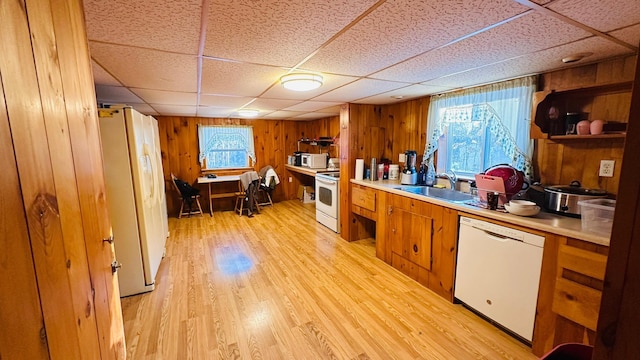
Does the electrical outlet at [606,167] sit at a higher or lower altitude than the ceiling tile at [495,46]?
lower

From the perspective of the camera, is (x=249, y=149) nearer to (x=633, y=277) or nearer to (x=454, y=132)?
(x=454, y=132)

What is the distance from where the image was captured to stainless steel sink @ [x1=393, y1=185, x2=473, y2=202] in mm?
2795

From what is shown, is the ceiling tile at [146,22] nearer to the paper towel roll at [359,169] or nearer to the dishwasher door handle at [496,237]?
the dishwasher door handle at [496,237]

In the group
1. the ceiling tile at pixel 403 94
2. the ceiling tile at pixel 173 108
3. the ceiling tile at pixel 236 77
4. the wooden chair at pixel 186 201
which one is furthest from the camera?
the wooden chair at pixel 186 201

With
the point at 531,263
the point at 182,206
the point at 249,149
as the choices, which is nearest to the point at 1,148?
the point at 531,263

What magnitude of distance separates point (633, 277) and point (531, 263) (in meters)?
1.60

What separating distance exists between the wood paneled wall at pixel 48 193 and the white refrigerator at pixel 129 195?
1504 mm

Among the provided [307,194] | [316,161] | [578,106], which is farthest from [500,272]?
[307,194]

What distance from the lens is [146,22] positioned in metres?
1.22

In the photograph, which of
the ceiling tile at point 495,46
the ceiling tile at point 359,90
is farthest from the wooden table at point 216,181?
the ceiling tile at point 495,46

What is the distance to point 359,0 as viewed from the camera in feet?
3.49

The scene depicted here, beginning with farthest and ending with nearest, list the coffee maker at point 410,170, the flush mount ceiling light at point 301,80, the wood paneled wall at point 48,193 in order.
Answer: the coffee maker at point 410,170 → the flush mount ceiling light at point 301,80 → the wood paneled wall at point 48,193

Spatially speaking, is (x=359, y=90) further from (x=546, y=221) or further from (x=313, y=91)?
(x=546, y=221)

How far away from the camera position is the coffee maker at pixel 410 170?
326 cm
